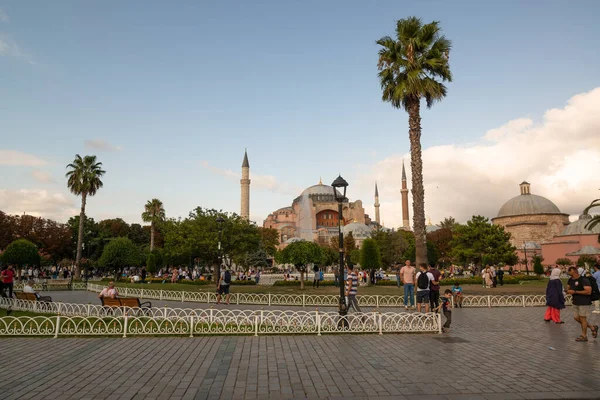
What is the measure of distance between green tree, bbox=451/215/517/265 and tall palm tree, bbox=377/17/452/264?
23392 mm

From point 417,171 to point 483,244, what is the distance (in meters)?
23.8

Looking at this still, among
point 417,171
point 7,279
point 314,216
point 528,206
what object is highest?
point 314,216

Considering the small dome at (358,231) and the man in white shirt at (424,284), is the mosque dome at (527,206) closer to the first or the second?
the small dome at (358,231)

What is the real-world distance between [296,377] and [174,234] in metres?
24.4

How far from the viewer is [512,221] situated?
219 ft

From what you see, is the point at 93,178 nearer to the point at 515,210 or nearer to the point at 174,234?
the point at 174,234

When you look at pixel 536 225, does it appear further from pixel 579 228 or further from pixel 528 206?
pixel 579 228

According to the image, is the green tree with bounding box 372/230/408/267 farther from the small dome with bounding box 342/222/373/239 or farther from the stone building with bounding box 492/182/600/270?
the small dome with bounding box 342/222/373/239

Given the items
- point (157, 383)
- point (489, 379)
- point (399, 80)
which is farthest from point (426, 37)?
point (157, 383)

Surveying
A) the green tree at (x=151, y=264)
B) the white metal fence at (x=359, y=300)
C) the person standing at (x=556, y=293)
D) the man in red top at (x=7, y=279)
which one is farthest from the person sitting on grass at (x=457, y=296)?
the green tree at (x=151, y=264)

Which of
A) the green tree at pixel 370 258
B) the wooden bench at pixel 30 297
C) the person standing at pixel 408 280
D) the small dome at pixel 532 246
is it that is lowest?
the wooden bench at pixel 30 297

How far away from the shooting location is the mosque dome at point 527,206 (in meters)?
65.6

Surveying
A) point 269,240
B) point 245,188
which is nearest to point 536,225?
point 269,240

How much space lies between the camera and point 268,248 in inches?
2753
